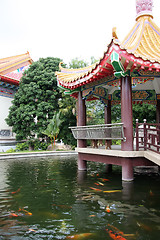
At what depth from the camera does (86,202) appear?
5.00m

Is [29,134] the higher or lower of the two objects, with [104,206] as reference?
higher

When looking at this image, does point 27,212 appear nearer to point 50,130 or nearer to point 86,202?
point 86,202

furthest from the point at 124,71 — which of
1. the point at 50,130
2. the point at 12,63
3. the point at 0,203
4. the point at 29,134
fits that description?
the point at 12,63

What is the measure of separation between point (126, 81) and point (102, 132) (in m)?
1.93

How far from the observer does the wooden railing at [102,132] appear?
22.1 ft

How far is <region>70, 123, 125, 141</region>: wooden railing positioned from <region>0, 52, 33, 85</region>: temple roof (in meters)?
11.8

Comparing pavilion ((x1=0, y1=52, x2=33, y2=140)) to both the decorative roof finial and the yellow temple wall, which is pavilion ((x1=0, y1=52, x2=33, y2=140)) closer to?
the yellow temple wall

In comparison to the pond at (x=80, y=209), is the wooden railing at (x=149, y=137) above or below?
above

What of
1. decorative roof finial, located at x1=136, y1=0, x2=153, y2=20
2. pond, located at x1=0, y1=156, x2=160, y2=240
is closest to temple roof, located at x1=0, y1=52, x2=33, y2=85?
decorative roof finial, located at x1=136, y1=0, x2=153, y2=20

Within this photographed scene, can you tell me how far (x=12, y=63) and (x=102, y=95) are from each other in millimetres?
13243

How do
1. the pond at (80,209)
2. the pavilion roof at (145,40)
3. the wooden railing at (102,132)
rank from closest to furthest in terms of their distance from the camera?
the pond at (80,209), the pavilion roof at (145,40), the wooden railing at (102,132)

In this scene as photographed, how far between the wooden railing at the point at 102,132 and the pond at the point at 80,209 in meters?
1.46

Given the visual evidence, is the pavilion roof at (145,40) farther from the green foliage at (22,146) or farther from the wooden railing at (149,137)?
the green foliage at (22,146)

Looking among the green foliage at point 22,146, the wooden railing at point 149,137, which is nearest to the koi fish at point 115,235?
the wooden railing at point 149,137
